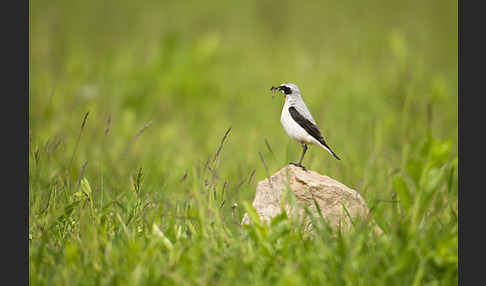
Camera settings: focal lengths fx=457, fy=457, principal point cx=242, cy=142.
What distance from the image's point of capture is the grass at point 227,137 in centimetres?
256

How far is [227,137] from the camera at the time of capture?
677 centimetres

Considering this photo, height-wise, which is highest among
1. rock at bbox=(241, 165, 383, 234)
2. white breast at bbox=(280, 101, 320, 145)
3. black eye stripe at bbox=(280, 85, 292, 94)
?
black eye stripe at bbox=(280, 85, 292, 94)

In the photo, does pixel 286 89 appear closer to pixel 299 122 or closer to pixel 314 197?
pixel 299 122

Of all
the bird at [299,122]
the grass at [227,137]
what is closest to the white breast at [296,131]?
the bird at [299,122]

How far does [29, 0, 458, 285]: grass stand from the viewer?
2562mm

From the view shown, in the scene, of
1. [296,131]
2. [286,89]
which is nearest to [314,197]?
[296,131]

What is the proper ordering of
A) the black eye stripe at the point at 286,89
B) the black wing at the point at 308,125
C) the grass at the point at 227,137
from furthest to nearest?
the black eye stripe at the point at 286,89 → the black wing at the point at 308,125 → the grass at the point at 227,137

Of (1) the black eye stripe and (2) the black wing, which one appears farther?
(1) the black eye stripe

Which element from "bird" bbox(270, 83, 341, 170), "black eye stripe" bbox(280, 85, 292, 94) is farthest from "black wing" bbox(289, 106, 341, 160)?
"black eye stripe" bbox(280, 85, 292, 94)

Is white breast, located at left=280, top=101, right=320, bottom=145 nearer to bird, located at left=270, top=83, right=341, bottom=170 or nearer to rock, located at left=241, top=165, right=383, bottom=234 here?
bird, located at left=270, top=83, right=341, bottom=170

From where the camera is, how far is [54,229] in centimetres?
312

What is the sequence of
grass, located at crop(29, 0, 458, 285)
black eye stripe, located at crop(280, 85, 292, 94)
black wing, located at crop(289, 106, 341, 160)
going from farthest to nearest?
black eye stripe, located at crop(280, 85, 292, 94)
black wing, located at crop(289, 106, 341, 160)
grass, located at crop(29, 0, 458, 285)

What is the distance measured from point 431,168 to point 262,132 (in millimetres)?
4502

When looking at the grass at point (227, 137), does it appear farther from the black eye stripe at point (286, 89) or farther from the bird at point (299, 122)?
the black eye stripe at point (286, 89)
